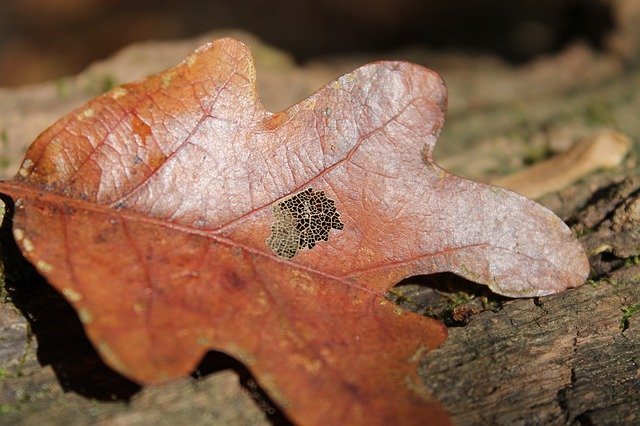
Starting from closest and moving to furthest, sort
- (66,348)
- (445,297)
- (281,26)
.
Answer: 1. (66,348)
2. (445,297)
3. (281,26)

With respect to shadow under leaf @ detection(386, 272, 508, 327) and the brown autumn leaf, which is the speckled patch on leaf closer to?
the brown autumn leaf

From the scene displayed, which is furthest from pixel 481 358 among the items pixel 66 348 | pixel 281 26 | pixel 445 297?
pixel 281 26

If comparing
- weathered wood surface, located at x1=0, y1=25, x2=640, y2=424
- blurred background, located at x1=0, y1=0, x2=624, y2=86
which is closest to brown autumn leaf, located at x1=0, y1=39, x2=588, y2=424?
weathered wood surface, located at x1=0, y1=25, x2=640, y2=424

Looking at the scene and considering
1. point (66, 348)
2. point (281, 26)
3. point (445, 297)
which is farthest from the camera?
point (281, 26)

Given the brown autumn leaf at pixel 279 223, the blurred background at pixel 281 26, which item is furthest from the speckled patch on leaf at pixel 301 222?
the blurred background at pixel 281 26

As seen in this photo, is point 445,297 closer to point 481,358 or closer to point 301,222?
point 481,358

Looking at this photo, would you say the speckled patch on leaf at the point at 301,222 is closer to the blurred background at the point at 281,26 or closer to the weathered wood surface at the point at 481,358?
the weathered wood surface at the point at 481,358

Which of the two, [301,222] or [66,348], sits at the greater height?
[301,222]
